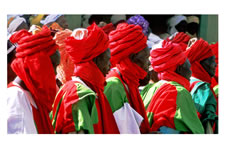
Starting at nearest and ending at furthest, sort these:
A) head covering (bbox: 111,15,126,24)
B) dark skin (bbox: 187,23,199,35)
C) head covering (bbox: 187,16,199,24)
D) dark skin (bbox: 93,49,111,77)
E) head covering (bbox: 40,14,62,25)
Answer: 1. dark skin (bbox: 93,49,111,77)
2. head covering (bbox: 40,14,62,25)
3. head covering (bbox: 111,15,126,24)
4. dark skin (bbox: 187,23,199,35)
5. head covering (bbox: 187,16,199,24)

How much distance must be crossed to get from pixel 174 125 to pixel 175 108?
0.21 metres

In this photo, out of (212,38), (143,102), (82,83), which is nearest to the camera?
(82,83)

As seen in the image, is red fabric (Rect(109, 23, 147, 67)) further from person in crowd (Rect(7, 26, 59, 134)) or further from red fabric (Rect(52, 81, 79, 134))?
red fabric (Rect(52, 81, 79, 134))

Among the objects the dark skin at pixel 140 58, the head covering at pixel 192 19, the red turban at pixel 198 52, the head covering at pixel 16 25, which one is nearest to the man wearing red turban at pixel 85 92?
the dark skin at pixel 140 58

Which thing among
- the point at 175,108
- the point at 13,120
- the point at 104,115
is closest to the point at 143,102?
the point at 175,108

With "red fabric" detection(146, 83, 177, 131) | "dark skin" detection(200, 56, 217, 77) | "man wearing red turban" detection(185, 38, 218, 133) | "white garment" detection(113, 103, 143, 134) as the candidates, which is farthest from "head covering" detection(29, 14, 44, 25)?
"white garment" detection(113, 103, 143, 134)

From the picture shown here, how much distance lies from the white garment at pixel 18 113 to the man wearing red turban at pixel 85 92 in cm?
28

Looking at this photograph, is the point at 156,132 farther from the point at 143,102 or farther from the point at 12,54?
the point at 12,54

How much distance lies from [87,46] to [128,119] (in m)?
1.02

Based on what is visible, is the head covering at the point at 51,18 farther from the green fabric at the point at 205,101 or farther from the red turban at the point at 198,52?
the green fabric at the point at 205,101

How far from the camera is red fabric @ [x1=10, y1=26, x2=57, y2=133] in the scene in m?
4.64

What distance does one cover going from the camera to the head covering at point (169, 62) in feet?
20.2

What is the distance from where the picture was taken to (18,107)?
447 centimetres

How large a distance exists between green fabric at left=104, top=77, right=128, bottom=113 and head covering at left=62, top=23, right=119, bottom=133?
0.91ft
